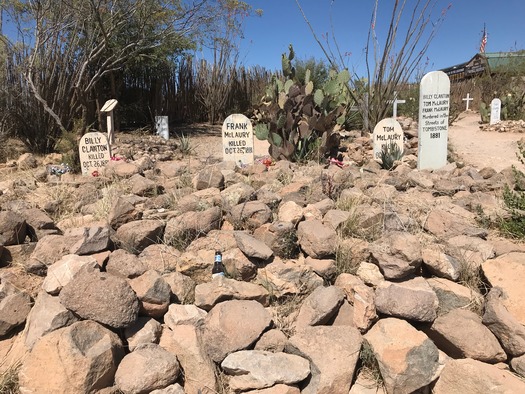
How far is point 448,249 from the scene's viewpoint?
9.09 feet

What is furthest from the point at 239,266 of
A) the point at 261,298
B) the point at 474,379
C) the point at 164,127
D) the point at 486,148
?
the point at 486,148

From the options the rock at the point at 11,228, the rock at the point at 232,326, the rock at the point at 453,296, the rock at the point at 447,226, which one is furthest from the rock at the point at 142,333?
the rock at the point at 447,226

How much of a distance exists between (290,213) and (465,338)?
1.33 meters

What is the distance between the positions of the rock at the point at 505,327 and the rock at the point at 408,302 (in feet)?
0.83

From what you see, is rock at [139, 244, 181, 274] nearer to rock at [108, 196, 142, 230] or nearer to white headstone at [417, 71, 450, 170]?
rock at [108, 196, 142, 230]

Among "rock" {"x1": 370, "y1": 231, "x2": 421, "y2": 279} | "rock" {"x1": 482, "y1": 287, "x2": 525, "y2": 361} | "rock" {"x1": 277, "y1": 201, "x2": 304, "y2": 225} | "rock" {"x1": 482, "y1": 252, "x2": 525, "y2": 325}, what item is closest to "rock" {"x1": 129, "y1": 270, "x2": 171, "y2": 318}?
"rock" {"x1": 277, "y1": 201, "x2": 304, "y2": 225}

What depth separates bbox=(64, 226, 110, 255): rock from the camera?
2660 millimetres

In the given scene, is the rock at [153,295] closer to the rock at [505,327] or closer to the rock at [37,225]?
the rock at [37,225]

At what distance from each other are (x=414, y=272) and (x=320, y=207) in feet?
2.99

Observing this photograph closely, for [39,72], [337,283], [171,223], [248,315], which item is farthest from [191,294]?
[39,72]

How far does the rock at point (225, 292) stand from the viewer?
2.37m

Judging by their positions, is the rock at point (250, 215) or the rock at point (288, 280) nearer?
the rock at point (288, 280)

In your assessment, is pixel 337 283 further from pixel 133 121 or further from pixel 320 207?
pixel 133 121

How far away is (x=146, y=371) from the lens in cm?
195
